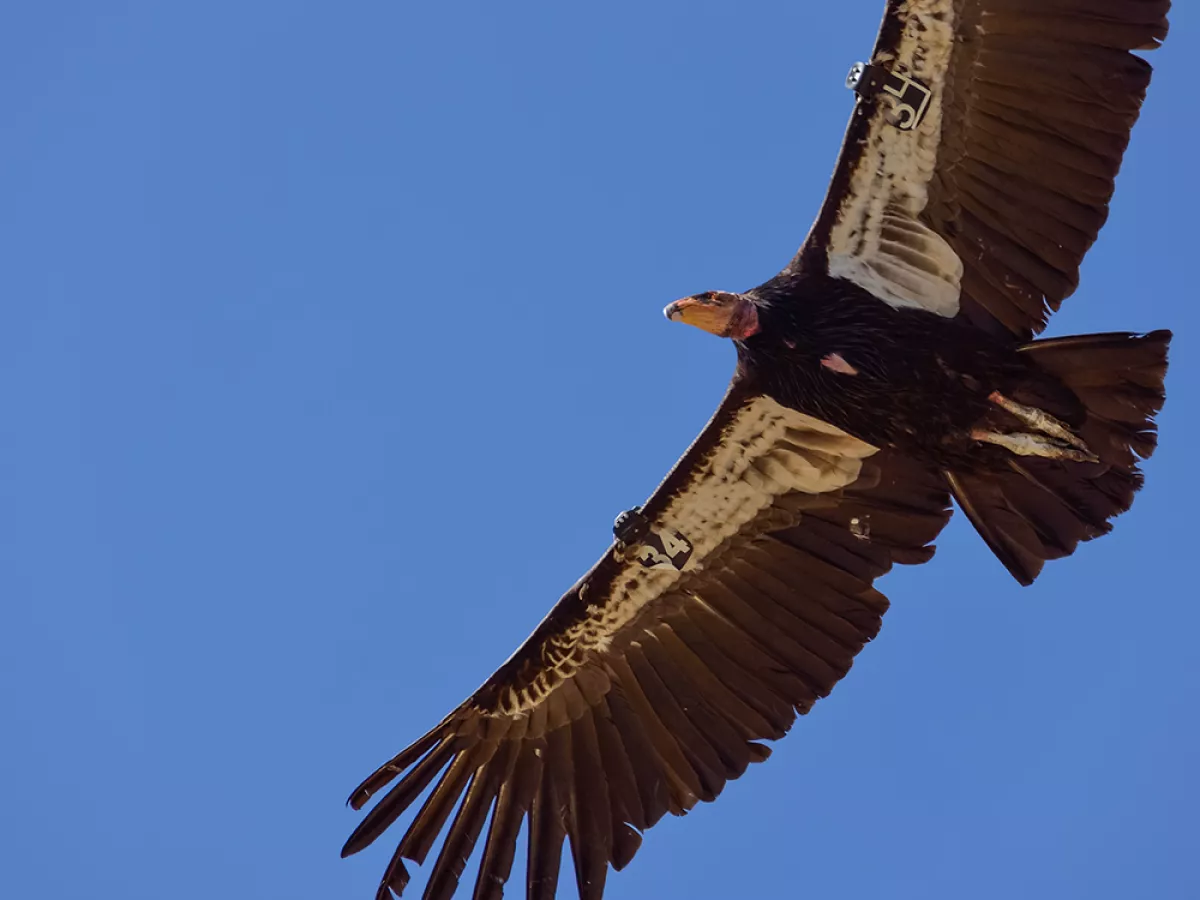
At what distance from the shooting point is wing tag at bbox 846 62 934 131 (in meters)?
11.8

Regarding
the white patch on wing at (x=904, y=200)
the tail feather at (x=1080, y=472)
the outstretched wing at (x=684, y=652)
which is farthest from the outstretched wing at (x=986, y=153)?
the outstretched wing at (x=684, y=652)

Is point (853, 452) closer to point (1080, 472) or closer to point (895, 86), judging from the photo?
point (1080, 472)

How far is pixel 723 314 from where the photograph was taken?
40.8 feet

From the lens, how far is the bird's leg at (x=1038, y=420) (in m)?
12.0

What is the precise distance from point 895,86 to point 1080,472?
9.84 feet

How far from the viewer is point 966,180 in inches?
477

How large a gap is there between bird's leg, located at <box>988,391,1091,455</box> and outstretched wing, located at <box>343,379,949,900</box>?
1.02 meters

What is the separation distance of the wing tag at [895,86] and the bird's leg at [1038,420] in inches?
81.0

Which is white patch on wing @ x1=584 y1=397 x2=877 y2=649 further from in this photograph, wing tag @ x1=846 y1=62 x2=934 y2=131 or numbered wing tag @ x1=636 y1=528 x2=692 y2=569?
wing tag @ x1=846 y1=62 x2=934 y2=131

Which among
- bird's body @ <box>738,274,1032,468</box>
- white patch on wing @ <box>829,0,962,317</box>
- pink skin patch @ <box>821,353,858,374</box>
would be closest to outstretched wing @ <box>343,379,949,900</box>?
bird's body @ <box>738,274,1032,468</box>

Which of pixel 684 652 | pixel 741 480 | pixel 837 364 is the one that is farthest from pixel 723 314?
pixel 684 652

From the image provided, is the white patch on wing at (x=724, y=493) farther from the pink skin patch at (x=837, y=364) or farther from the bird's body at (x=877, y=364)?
the pink skin patch at (x=837, y=364)

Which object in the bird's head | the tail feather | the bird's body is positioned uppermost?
the bird's head

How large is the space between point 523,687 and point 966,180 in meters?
5.04
